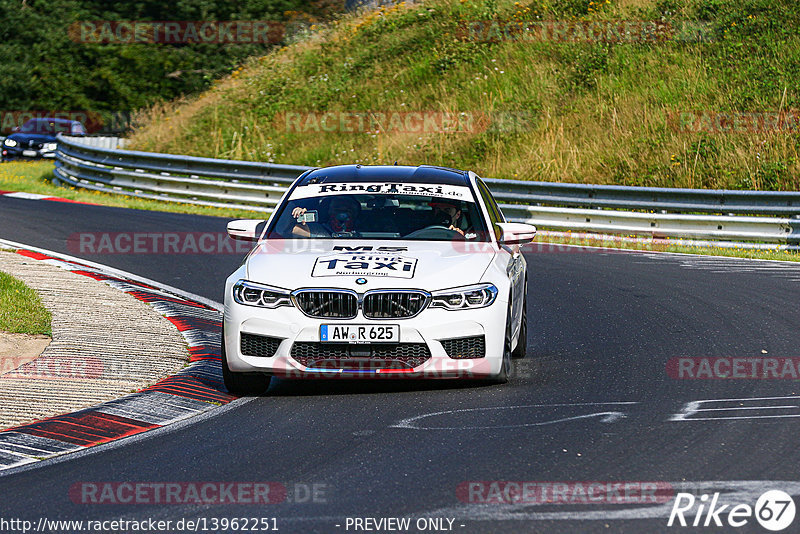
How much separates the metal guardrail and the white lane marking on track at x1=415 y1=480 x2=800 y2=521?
43.0ft

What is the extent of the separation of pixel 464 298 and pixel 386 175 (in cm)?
201

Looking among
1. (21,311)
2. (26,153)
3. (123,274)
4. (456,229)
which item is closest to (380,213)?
(456,229)

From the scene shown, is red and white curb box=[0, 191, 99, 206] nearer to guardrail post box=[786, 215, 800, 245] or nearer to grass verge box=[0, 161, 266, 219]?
grass verge box=[0, 161, 266, 219]

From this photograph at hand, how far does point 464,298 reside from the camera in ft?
26.2

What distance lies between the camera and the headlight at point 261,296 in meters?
7.90

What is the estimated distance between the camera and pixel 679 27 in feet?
99.1

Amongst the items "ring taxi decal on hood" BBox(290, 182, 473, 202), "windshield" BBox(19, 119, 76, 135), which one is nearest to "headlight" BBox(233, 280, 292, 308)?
"ring taxi decal on hood" BBox(290, 182, 473, 202)

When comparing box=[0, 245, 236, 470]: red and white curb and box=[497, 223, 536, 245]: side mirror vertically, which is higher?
box=[497, 223, 536, 245]: side mirror

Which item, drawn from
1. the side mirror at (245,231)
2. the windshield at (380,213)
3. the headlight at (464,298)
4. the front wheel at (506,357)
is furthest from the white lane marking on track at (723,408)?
the side mirror at (245,231)

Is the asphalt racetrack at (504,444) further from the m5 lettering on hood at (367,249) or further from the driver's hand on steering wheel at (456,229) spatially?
the driver's hand on steering wheel at (456,229)

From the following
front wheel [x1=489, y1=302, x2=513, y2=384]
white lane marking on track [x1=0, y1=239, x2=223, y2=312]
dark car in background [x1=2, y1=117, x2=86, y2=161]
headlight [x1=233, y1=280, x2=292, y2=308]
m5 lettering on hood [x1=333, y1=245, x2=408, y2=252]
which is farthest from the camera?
dark car in background [x1=2, y1=117, x2=86, y2=161]

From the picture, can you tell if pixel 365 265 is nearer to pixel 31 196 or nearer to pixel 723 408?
pixel 723 408

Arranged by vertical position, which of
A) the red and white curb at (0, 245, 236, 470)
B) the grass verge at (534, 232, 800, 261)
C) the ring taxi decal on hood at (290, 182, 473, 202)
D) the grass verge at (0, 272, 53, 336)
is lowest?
the red and white curb at (0, 245, 236, 470)

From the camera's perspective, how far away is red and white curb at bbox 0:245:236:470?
6.72 meters
